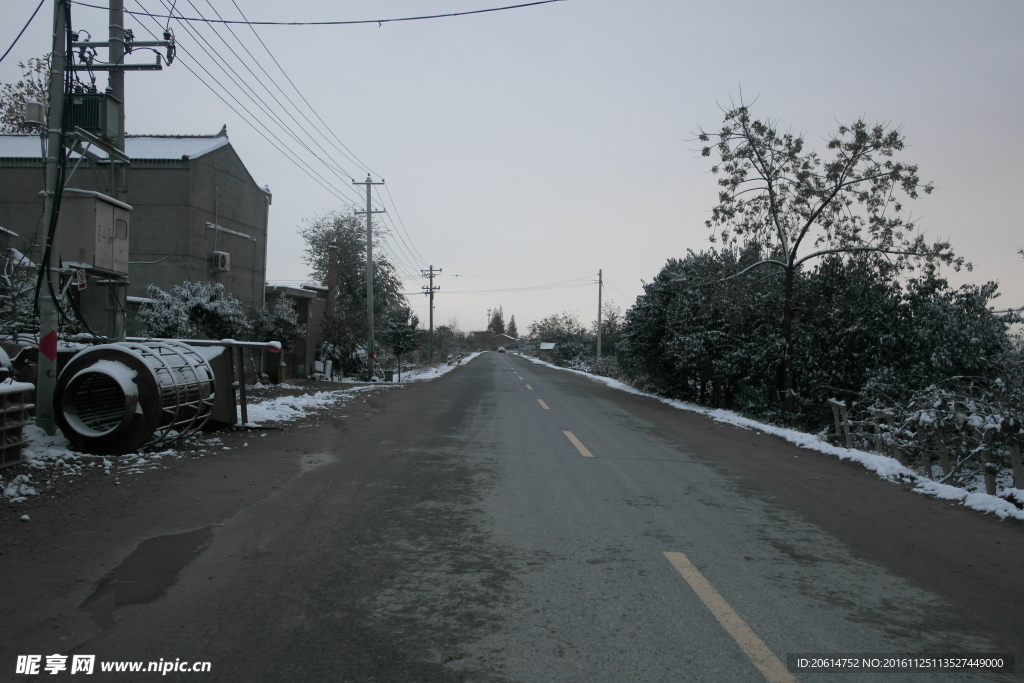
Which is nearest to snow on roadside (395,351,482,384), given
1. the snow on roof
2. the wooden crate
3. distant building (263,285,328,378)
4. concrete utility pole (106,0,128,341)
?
distant building (263,285,328,378)

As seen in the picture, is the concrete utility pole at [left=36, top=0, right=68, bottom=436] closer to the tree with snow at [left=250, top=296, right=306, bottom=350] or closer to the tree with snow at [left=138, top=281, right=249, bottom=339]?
the tree with snow at [left=138, top=281, right=249, bottom=339]

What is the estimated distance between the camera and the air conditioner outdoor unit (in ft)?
77.5

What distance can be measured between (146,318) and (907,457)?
60.3 ft

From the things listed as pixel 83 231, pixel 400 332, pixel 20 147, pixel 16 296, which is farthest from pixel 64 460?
pixel 400 332

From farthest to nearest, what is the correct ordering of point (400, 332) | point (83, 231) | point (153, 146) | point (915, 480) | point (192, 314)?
point (400, 332) → point (153, 146) → point (192, 314) → point (83, 231) → point (915, 480)

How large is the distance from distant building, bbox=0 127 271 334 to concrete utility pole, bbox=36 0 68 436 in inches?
574

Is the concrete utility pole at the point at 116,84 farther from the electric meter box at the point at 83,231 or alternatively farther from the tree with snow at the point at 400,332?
the tree with snow at the point at 400,332

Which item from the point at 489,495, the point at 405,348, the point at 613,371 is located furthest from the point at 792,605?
the point at 613,371

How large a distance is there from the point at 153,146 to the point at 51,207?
18.7 meters

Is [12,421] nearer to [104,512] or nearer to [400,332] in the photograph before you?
[104,512]

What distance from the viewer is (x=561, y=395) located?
22.2 m

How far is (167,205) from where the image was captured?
23.0 metres

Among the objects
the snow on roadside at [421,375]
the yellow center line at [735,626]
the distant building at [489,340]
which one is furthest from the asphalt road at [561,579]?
the distant building at [489,340]

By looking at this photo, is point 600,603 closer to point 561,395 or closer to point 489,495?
point 489,495
